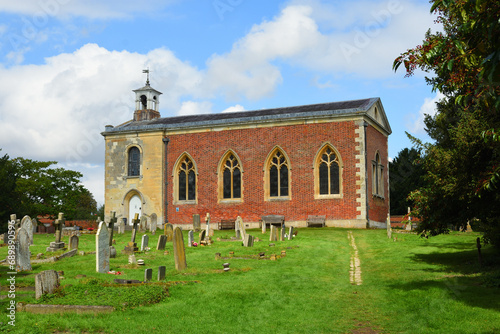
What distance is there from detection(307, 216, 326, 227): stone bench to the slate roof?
22.9 feet

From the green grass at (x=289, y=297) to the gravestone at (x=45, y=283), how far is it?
27cm

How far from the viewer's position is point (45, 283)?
40.0 ft

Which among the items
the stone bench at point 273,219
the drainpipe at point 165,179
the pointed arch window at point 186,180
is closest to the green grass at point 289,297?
the stone bench at point 273,219

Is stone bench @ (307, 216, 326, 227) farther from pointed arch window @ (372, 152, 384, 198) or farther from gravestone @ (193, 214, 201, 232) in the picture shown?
gravestone @ (193, 214, 201, 232)

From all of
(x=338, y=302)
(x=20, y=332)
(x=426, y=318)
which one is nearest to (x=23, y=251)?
(x=20, y=332)

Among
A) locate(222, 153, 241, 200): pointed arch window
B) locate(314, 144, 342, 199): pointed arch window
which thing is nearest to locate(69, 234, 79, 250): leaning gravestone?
locate(222, 153, 241, 200): pointed arch window

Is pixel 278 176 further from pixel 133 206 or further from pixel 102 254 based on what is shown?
pixel 102 254

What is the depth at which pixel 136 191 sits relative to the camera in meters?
40.8

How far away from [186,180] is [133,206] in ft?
16.3

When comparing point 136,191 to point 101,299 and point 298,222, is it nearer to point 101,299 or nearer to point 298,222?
point 298,222

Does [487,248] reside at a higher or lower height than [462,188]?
lower

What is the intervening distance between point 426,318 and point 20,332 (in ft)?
27.0

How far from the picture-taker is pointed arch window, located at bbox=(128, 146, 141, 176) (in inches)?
1628

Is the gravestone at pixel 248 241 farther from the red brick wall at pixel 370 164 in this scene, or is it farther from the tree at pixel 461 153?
the red brick wall at pixel 370 164
